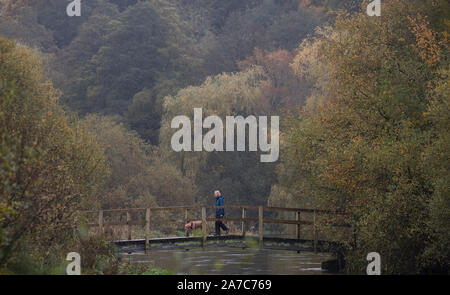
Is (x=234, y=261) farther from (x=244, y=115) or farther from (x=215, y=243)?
(x=244, y=115)

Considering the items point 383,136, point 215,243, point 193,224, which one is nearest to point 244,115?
point 193,224

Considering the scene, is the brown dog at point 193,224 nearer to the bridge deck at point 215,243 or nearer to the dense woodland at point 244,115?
the bridge deck at point 215,243

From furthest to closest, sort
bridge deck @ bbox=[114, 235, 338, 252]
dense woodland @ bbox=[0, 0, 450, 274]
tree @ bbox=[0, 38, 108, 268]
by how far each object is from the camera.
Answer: bridge deck @ bbox=[114, 235, 338, 252] → dense woodland @ bbox=[0, 0, 450, 274] → tree @ bbox=[0, 38, 108, 268]

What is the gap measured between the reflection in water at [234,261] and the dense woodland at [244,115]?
2.07 m

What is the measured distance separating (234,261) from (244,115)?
2059cm

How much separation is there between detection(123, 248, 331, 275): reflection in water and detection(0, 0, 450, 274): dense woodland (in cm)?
207

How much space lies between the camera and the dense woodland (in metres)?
17.7

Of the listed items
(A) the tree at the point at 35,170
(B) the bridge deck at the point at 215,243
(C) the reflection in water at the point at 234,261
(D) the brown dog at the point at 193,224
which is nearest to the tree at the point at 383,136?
(B) the bridge deck at the point at 215,243

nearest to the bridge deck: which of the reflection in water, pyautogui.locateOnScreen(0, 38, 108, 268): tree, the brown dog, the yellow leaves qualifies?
the reflection in water

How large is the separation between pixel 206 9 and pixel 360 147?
5110 cm

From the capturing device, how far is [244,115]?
45.1 meters

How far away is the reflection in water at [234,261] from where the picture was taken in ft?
73.8

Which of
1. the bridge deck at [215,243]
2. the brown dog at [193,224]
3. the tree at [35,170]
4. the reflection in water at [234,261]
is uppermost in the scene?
the tree at [35,170]

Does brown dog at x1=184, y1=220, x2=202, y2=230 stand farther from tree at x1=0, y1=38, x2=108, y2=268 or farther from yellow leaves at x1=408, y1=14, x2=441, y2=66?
yellow leaves at x1=408, y1=14, x2=441, y2=66
